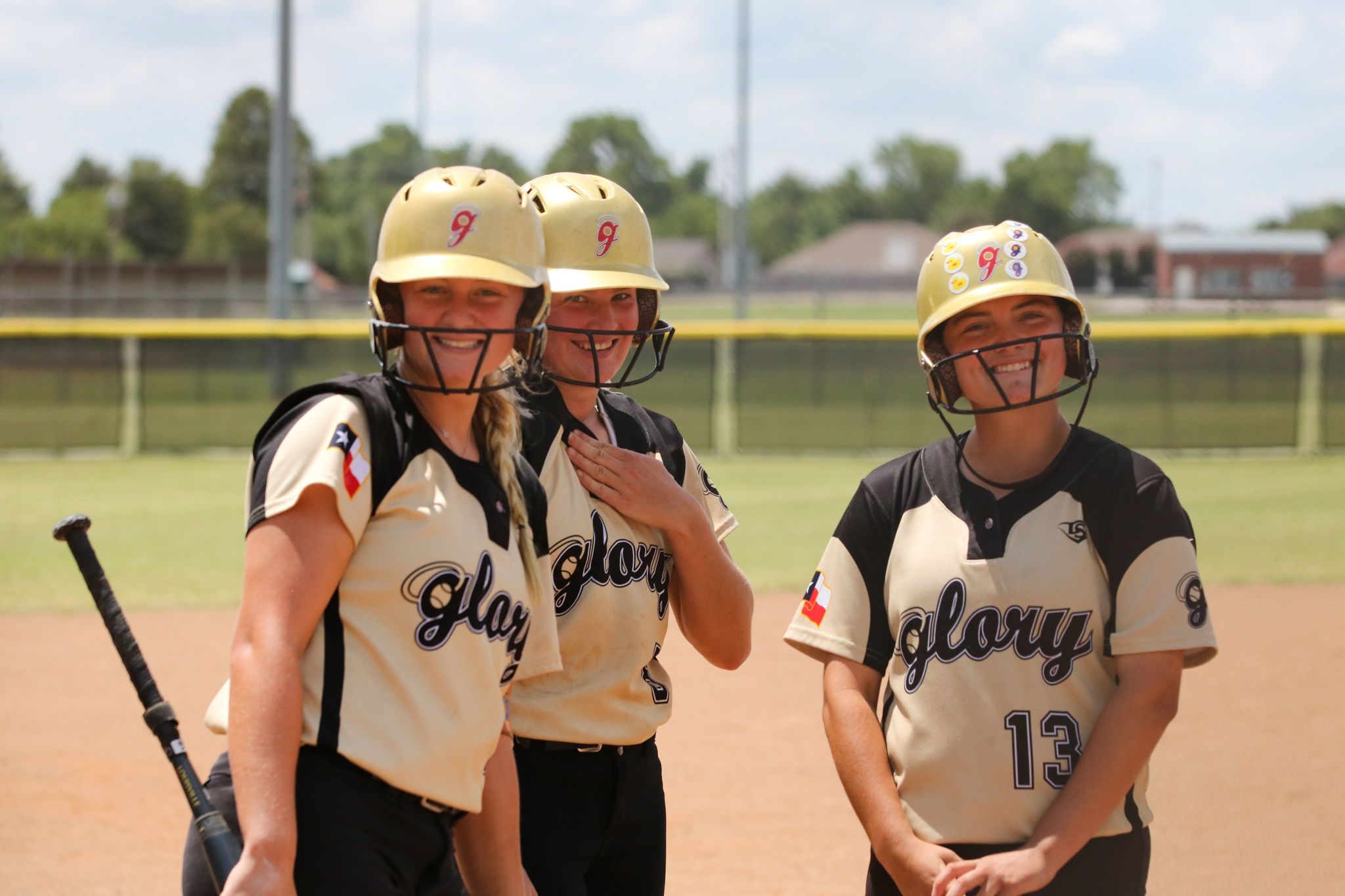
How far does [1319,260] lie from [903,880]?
59.8 m

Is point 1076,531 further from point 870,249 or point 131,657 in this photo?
point 870,249

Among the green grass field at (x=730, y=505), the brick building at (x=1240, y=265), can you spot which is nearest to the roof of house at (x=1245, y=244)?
the brick building at (x=1240, y=265)

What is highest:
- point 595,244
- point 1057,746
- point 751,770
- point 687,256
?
point 687,256

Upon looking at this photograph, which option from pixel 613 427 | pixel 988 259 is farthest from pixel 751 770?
pixel 988 259

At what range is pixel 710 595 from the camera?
249 cm

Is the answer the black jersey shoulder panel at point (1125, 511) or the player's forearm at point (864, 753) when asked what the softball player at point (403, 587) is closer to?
the player's forearm at point (864, 753)

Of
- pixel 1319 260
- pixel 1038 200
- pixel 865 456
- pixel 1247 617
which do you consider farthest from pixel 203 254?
pixel 1247 617

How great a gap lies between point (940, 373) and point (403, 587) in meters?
1.09

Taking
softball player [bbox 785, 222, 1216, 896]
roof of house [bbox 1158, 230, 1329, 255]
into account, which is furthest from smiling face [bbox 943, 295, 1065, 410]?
roof of house [bbox 1158, 230, 1329, 255]

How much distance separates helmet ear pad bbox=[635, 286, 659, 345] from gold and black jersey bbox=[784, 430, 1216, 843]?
808 millimetres

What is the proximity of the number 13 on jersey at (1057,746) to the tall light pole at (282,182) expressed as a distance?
20.5 metres

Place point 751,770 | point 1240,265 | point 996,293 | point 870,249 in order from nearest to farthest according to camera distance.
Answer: point 996,293 < point 751,770 < point 1240,265 < point 870,249

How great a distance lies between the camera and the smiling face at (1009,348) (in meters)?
2.14

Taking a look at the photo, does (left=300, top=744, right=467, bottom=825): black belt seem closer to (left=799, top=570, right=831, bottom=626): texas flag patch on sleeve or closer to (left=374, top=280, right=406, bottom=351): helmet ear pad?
(left=374, top=280, right=406, bottom=351): helmet ear pad
